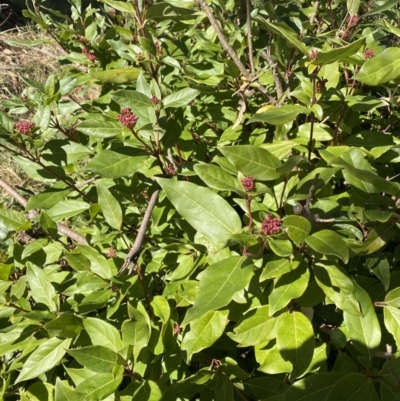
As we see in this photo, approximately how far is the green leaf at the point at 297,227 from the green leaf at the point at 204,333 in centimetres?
34

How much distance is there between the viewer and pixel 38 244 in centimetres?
154

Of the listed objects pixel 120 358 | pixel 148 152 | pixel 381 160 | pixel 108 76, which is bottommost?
pixel 120 358

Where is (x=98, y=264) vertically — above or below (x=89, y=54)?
below

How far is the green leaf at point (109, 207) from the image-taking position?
1448 mm

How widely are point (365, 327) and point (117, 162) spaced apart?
32.4 inches

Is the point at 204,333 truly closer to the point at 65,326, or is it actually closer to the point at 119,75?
the point at 65,326

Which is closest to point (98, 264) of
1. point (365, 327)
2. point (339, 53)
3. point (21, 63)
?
point (365, 327)

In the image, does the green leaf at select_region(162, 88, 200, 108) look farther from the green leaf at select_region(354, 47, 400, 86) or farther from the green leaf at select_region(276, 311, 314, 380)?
the green leaf at select_region(276, 311, 314, 380)

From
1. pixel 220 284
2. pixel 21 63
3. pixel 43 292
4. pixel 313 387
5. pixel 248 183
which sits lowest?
pixel 21 63

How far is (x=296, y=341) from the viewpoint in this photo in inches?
45.3

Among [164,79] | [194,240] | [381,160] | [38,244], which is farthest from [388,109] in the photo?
[38,244]

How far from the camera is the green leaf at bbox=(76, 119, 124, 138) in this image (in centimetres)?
135

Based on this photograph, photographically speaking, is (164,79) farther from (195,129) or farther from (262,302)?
(262,302)

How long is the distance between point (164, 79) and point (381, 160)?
87 cm
